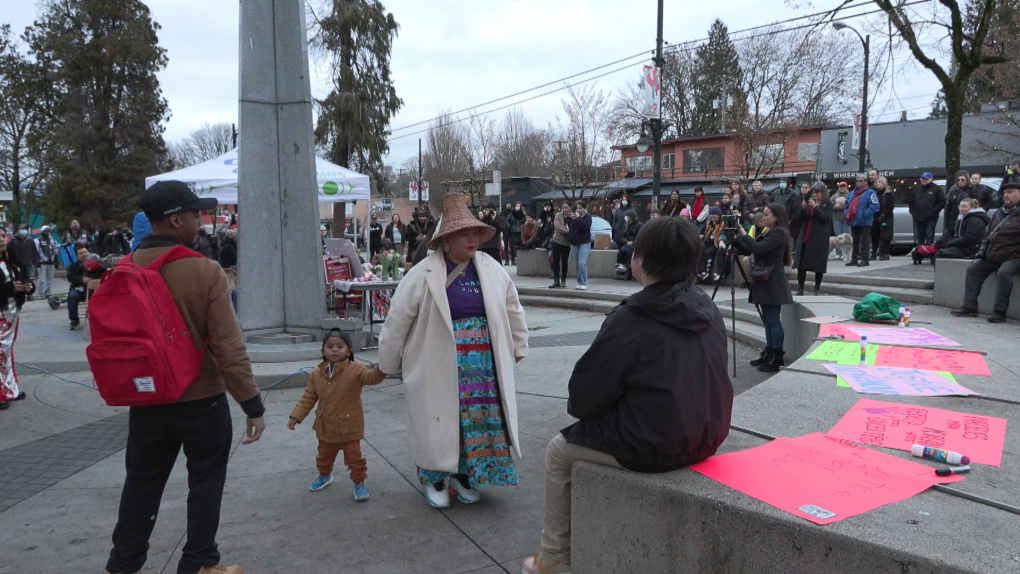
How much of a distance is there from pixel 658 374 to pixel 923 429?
1.92 metres

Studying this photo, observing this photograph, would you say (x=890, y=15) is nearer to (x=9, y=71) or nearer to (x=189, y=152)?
(x=9, y=71)

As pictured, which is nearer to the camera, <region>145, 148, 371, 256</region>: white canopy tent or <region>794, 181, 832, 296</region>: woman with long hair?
<region>794, 181, 832, 296</region>: woman with long hair

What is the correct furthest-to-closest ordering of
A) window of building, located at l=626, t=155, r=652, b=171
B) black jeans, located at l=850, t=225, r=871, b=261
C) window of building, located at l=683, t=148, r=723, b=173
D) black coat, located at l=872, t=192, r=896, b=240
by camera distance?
window of building, located at l=626, t=155, r=652, b=171 < window of building, located at l=683, t=148, r=723, b=173 < black coat, located at l=872, t=192, r=896, b=240 < black jeans, located at l=850, t=225, r=871, b=261

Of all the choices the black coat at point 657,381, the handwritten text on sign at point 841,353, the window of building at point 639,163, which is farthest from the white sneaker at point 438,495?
the window of building at point 639,163

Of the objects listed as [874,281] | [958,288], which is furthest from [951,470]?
[874,281]

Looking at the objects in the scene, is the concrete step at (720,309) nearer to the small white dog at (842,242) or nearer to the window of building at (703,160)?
the small white dog at (842,242)

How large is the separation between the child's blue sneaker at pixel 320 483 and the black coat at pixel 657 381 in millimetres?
2343

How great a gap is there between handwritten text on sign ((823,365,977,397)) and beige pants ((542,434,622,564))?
2.44 m

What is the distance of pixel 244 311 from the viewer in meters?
8.42

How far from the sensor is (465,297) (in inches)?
160

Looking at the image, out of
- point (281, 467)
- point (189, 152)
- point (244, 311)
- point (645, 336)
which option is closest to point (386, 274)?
point (244, 311)

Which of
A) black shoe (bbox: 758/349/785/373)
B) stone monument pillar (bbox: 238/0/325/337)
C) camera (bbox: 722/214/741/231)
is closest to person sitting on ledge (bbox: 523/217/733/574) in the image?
camera (bbox: 722/214/741/231)

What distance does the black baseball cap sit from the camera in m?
3.02

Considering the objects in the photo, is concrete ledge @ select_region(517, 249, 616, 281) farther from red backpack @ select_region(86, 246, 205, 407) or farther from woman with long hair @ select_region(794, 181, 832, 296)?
red backpack @ select_region(86, 246, 205, 407)
